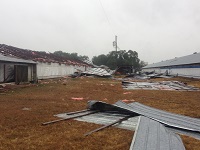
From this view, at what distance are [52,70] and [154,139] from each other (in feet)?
84.0

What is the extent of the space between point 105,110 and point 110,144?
2872mm

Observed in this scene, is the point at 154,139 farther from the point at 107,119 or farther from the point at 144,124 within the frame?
the point at 107,119

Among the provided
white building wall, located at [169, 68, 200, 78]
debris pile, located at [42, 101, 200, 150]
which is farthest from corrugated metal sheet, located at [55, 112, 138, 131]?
white building wall, located at [169, 68, 200, 78]

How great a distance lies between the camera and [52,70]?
94.7ft

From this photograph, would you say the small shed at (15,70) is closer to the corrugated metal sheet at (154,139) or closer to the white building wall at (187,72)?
the corrugated metal sheet at (154,139)

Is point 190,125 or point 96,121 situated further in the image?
point 96,121

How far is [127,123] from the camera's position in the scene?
5.86m

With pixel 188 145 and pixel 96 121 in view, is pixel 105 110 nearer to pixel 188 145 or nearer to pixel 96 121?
pixel 96 121

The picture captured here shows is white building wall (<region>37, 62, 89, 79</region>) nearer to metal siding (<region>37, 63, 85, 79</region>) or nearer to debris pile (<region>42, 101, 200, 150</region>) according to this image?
metal siding (<region>37, 63, 85, 79</region>)

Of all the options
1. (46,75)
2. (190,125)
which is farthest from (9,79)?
(190,125)

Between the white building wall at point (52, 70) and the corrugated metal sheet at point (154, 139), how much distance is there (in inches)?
831

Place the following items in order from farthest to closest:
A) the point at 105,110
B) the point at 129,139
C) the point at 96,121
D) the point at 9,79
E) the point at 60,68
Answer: the point at 60,68 → the point at 9,79 → the point at 105,110 → the point at 96,121 → the point at 129,139

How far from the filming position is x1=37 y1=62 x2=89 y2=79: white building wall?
25305 mm

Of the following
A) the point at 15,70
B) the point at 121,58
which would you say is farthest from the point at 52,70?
the point at 121,58
